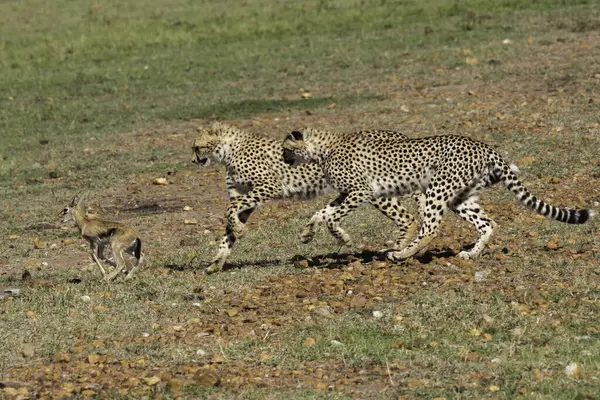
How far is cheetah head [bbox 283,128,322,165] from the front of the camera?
1031cm

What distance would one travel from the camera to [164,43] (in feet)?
87.3

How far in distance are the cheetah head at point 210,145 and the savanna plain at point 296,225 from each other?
90 cm

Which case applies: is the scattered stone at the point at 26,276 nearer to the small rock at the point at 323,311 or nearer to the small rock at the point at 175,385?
the small rock at the point at 323,311

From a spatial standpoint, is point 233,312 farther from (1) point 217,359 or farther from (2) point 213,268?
(2) point 213,268

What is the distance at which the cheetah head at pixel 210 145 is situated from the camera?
419 inches

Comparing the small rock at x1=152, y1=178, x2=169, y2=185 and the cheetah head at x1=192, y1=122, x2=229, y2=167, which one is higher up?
the cheetah head at x1=192, y1=122, x2=229, y2=167

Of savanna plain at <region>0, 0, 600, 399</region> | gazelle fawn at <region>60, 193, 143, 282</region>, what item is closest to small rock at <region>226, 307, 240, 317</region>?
savanna plain at <region>0, 0, 600, 399</region>

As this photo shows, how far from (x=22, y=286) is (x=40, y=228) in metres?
2.85

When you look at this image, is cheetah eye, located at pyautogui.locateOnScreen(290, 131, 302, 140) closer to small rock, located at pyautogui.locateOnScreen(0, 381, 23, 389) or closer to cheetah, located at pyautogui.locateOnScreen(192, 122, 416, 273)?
cheetah, located at pyautogui.locateOnScreen(192, 122, 416, 273)

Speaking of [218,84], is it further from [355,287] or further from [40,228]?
[355,287]

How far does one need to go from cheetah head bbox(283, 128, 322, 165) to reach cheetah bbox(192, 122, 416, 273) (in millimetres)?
105

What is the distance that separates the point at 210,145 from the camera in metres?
10.6

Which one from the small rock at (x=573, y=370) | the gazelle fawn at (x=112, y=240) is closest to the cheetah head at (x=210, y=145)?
the gazelle fawn at (x=112, y=240)

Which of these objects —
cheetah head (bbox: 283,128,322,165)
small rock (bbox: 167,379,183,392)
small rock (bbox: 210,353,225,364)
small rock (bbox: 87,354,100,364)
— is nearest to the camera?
small rock (bbox: 167,379,183,392)
